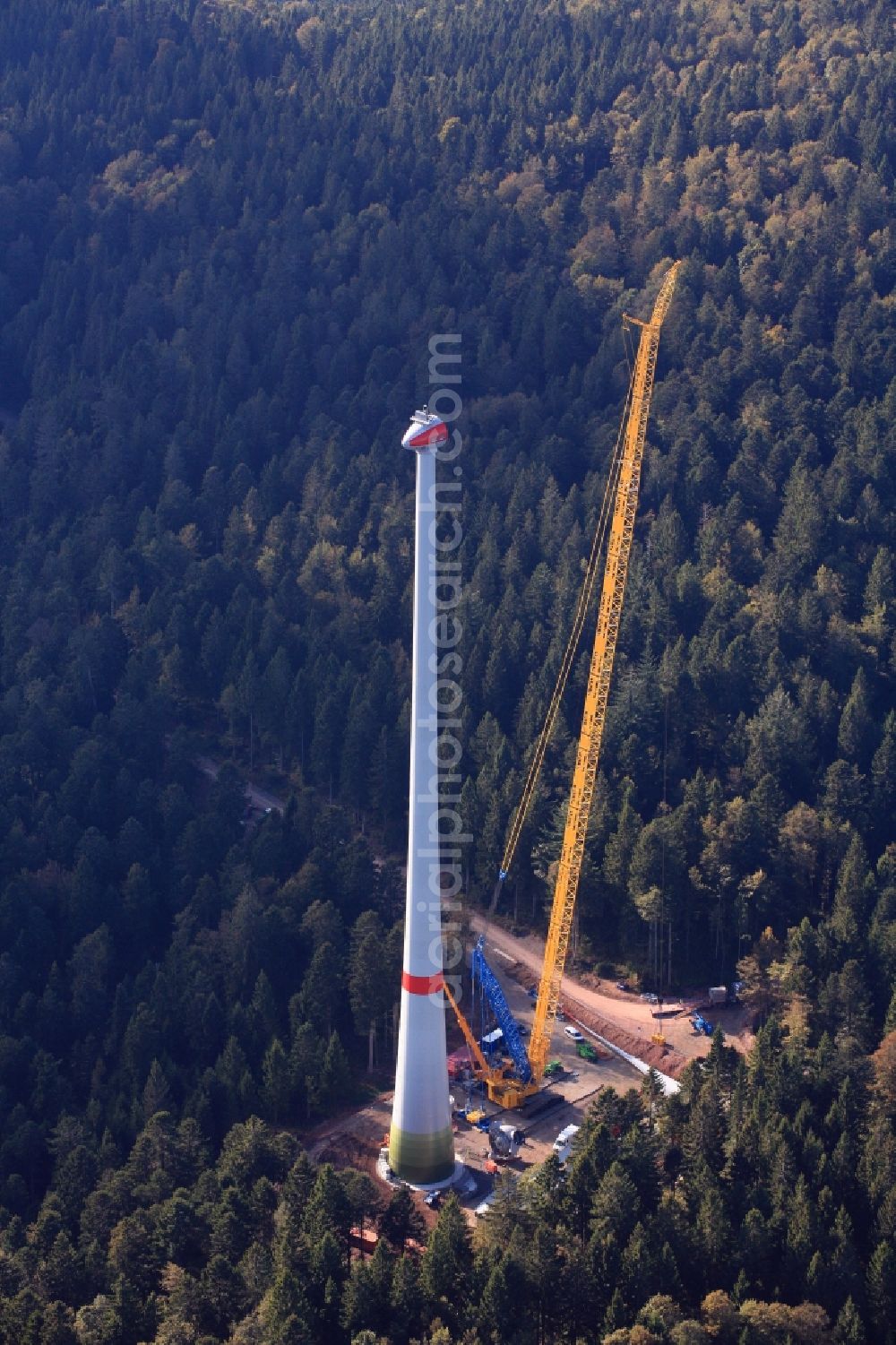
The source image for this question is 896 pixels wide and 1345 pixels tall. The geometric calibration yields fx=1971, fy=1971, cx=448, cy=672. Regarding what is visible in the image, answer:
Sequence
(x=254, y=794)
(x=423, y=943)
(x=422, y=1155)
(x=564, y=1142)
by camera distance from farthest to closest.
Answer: (x=254, y=794) → (x=564, y=1142) → (x=422, y=1155) → (x=423, y=943)

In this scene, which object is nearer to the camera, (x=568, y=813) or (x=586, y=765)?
(x=586, y=765)

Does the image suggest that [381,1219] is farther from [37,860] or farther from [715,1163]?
[37,860]

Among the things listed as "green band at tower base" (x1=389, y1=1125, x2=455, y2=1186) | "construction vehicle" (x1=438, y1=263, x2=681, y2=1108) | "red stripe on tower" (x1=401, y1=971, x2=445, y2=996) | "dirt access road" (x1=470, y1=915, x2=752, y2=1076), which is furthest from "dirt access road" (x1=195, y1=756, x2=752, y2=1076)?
"red stripe on tower" (x1=401, y1=971, x2=445, y2=996)

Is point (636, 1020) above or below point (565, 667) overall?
below

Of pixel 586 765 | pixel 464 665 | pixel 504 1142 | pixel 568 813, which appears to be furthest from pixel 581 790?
pixel 464 665

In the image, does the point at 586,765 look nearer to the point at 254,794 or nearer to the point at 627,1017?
the point at 627,1017

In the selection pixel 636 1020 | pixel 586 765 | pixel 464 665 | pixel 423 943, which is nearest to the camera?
pixel 423 943

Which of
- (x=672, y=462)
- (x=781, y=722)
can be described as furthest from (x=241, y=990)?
(x=672, y=462)
